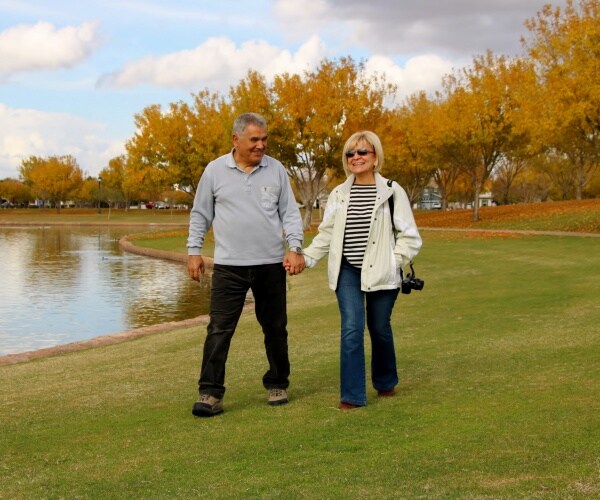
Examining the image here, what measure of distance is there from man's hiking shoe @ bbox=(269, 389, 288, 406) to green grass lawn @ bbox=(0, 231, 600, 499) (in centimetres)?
10

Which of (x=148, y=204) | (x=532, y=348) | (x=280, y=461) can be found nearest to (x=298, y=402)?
(x=280, y=461)

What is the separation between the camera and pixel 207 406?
19.0 feet

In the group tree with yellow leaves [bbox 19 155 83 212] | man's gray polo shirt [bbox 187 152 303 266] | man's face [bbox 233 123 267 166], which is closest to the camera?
man's face [bbox 233 123 267 166]

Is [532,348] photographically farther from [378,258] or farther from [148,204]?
[148,204]

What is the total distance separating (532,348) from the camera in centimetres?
776

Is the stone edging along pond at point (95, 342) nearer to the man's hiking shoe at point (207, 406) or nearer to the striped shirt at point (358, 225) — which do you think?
the man's hiking shoe at point (207, 406)

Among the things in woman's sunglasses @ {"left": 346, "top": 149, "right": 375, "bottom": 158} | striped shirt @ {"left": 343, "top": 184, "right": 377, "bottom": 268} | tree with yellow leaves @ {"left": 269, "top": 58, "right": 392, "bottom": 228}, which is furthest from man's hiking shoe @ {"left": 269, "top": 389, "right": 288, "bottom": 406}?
tree with yellow leaves @ {"left": 269, "top": 58, "right": 392, "bottom": 228}

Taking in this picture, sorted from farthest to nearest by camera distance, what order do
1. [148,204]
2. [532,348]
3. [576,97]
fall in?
[148,204], [576,97], [532,348]

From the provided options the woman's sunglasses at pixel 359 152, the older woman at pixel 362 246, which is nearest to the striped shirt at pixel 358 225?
the older woman at pixel 362 246

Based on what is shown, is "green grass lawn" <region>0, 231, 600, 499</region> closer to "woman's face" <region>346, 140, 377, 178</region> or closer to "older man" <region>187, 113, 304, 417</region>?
"older man" <region>187, 113, 304, 417</region>

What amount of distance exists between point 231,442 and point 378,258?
64.9 inches

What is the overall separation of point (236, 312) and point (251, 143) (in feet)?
4.16

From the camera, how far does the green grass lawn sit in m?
4.14

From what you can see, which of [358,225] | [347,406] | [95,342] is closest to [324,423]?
[347,406]
